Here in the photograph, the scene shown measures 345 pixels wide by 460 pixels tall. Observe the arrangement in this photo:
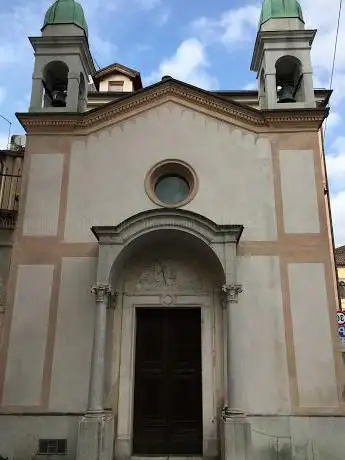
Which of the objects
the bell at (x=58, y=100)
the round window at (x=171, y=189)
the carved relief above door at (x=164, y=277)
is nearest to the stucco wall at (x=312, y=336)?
the carved relief above door at (x=164, y=277)

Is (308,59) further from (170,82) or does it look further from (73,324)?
(73,324)

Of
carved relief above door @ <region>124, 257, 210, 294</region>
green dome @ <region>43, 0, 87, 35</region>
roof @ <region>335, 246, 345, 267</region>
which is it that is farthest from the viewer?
roof @ <region>335, 246, 345, 267</region>

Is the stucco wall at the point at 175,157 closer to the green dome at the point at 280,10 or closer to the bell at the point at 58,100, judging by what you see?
Result: the bell at the point at 58,100

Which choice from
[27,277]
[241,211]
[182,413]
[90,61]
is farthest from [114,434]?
[90,61]

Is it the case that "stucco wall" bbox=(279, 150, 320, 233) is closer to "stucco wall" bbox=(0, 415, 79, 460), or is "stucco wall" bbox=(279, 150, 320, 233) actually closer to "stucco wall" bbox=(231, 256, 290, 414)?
"stucco wall" bbox=(231, 256, 290, 414)

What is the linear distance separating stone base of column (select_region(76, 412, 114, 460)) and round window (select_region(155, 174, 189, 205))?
5023 mm

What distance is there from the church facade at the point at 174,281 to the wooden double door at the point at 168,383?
3 centimetres

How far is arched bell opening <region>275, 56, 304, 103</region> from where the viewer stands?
1248cm

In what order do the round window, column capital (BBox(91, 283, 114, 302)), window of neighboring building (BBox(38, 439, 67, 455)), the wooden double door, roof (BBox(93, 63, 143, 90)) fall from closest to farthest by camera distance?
window of neighboring building (BBox(38, 439, 67, 455)), column capital (BBox(91, 283, 114, 302)), the wooden double door, the round window, roof (BBox(93, 63, 143, 90))

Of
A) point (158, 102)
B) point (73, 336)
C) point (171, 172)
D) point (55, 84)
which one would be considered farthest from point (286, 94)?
point (73, 336)

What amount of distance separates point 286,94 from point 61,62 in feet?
20.0

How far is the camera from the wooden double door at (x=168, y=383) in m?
10.0

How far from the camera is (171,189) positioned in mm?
11586

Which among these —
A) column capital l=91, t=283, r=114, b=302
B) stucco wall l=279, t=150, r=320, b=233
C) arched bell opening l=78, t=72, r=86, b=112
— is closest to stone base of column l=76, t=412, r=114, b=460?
column capital l=91, t=283, r=114, b=302
